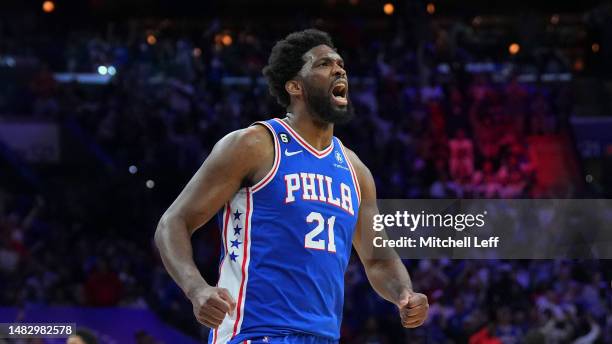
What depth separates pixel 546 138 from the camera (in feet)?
41.8

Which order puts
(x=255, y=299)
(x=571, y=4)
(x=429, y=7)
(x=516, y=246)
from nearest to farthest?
(x=255, y=299) → (x=516, y=246) → (x=429, y=7) → (x=571, y=4)

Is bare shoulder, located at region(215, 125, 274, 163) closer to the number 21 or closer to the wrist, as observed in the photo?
the number 21

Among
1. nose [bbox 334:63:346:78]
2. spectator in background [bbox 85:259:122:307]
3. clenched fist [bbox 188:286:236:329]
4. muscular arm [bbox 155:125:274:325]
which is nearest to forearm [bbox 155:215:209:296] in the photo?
muscular arm [bbox 155:125:274:325]

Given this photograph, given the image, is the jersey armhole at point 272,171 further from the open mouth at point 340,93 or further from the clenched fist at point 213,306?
the clenched fist at point 213,306

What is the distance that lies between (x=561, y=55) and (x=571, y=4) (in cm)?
278

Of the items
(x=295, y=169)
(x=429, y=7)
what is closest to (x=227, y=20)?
(x=429, y=7)

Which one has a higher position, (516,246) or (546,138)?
(546,138)

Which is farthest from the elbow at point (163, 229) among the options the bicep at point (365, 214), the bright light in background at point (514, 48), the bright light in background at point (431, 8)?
the bright light in background at point (431, 8)

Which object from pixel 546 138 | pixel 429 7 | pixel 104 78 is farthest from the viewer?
pixel 429 7

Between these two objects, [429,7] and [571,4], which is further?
[571,4]

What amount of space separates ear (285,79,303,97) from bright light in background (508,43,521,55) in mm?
10534

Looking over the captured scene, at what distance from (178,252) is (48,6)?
45.5ft

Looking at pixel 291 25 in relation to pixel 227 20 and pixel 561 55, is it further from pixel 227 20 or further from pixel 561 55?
pixel 561 55

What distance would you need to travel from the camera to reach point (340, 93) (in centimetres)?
413
